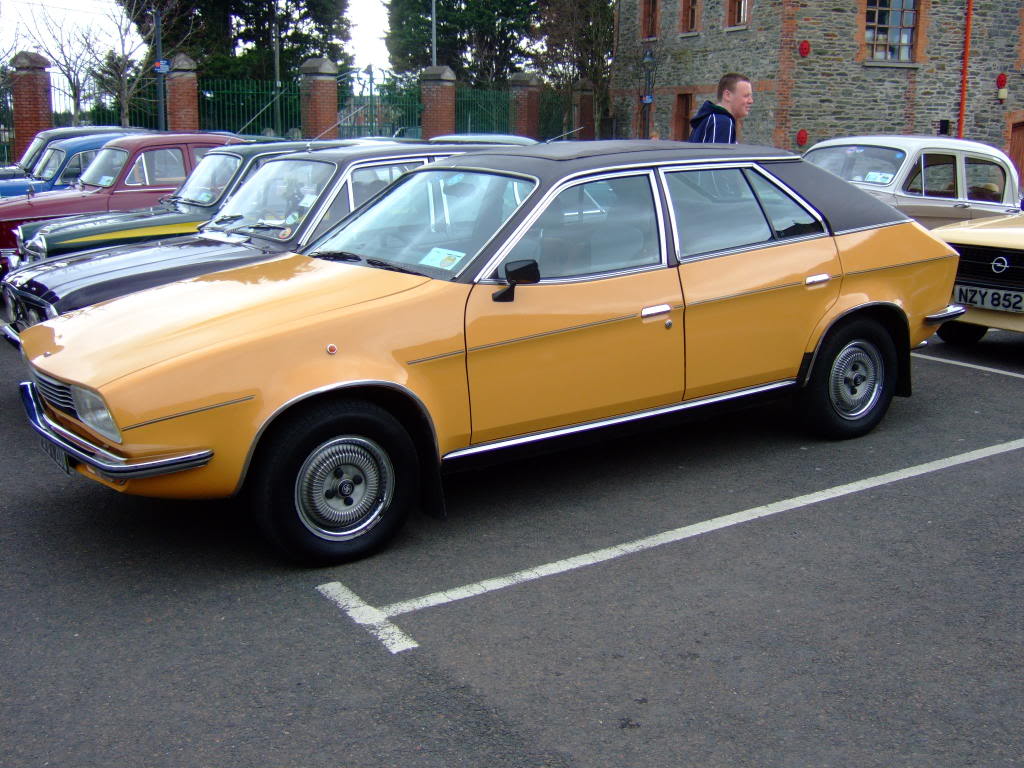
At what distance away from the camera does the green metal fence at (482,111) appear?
34.9 metres

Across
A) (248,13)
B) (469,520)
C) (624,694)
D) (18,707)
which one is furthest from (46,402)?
(248,13)

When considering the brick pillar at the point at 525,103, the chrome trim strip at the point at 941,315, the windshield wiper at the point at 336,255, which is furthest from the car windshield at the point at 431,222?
the brick pillar at the point at 525,103

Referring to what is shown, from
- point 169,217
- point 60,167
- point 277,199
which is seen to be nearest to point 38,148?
point 60,167

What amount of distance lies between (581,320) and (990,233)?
5.01m

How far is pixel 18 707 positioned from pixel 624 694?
2020mm

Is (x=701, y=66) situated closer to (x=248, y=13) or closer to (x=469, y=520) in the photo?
(x=248, y=13)

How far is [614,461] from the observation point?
6.19m

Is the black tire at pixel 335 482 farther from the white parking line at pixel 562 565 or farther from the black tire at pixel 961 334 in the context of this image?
the black tire at pixel 961 334

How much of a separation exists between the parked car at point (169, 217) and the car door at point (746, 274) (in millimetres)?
4327

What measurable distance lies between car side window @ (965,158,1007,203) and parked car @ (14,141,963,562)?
551 centimetres

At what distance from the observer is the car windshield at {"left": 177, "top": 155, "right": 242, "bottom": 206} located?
9.33 meters

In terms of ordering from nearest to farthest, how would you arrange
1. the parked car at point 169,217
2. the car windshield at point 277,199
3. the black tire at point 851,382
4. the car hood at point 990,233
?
the black tire at point 851,382, the car windshield at point 277,199, the car hood at point 990,233, the parked car at point 169,217

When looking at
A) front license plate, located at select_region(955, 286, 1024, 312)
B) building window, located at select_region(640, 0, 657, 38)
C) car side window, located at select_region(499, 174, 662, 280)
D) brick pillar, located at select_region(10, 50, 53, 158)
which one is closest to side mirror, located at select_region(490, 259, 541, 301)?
car side window, located at select_region(499, 174, 662, 280)

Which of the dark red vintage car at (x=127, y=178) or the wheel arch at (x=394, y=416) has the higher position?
the dark red vintage car at (x=127, y=178)
